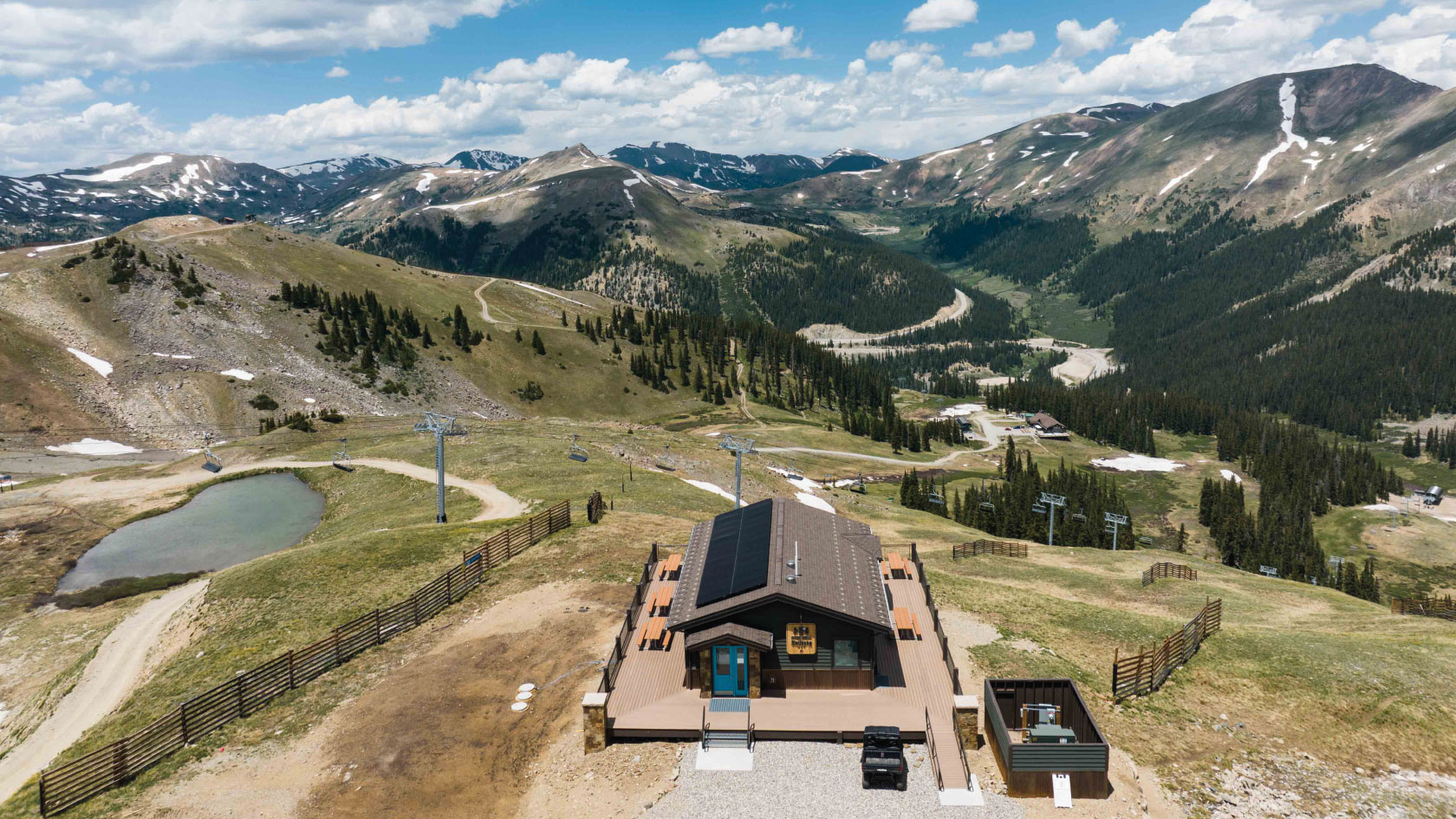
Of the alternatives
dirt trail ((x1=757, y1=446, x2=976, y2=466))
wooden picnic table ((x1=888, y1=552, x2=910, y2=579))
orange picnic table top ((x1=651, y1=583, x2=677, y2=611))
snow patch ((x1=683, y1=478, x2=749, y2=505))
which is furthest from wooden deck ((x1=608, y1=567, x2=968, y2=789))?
dirt trail ((x1=757, y1=446, x2=976, y2=466))

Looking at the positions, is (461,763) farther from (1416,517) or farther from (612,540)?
(1416,517)

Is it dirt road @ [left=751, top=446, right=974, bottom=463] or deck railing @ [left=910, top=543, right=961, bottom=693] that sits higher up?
deck railing @ [left=910, top=543, right=961, bottom=693]

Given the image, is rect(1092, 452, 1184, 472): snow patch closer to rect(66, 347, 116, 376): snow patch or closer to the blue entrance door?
the blue entrance door

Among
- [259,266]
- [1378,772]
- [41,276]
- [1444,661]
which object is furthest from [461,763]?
[259,266]

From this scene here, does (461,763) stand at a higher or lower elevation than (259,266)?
lower

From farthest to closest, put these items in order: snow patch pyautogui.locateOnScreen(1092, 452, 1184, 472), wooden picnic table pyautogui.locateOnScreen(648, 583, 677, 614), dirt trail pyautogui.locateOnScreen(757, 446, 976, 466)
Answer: snow patch pyautogui.locateOnScreen(1092, 452, 1184, 472)
dirt trail pyautogui.locateOnScreen(757, 446, 976, 466)
wooden picnic table pyautogui.locateOnScreen(648, 583, 677, 614)

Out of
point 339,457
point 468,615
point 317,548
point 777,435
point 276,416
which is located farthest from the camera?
point 777,435

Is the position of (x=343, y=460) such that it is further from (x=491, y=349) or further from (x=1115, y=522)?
(x=1115, y=522)

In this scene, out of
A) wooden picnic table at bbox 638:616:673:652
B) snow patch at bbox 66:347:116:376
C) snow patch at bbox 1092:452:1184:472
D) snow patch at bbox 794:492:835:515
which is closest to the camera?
wooden picnic table at bbox 638:616:673:652
